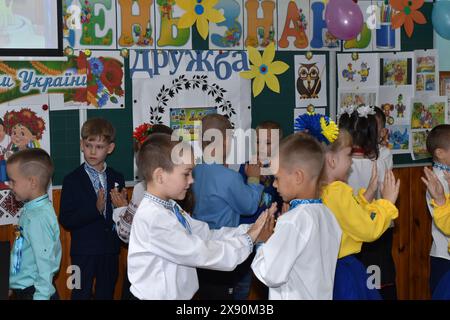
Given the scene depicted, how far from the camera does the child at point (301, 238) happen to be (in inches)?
116

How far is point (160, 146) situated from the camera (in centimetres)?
309

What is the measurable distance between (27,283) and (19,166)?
1.84 ft

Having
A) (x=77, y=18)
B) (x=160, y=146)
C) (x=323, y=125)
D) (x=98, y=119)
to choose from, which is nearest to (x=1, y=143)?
(x=98, y=119)

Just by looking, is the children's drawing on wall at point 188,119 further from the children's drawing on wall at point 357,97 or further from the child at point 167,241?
the child at point 167,241

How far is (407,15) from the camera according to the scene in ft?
17.4

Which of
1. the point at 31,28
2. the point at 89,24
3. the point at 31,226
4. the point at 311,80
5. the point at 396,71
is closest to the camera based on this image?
the point at 31,226

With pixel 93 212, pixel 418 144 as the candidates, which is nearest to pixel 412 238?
pixel 418 144

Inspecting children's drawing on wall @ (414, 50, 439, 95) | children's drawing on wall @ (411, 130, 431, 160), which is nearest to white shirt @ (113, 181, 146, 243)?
children's drawing on wall @ (411, 130, 431, 160)

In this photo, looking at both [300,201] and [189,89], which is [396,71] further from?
[300,201]

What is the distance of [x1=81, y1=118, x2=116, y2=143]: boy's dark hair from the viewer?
4.33m

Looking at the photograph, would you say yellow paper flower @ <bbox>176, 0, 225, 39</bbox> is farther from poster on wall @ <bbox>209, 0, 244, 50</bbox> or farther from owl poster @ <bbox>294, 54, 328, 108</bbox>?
owl poster @ <bbox>294, 54, 328, 108</bbox>

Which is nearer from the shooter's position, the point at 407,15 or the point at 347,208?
the point at 347,208

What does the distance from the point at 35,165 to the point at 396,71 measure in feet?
9.10

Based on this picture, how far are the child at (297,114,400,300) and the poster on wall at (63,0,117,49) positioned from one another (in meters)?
1.64
